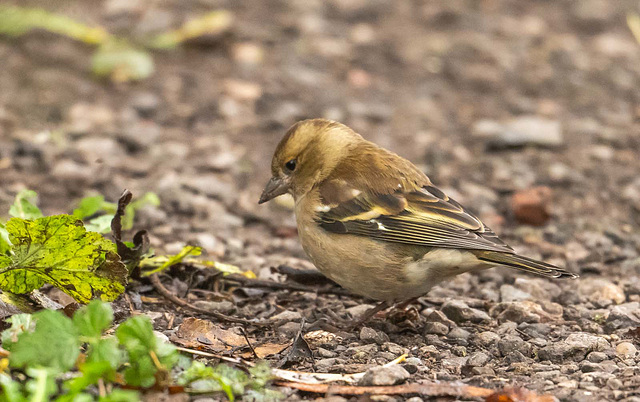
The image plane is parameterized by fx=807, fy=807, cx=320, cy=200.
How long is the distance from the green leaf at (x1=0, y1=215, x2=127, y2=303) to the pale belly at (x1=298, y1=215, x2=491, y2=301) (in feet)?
4.14

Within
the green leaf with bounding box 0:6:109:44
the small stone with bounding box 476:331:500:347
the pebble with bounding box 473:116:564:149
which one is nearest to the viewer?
the small stone with bounding box 476:331:500:347

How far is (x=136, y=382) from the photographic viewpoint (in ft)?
9.65

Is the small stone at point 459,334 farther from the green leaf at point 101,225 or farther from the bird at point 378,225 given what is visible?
the green leaf at point 101,225

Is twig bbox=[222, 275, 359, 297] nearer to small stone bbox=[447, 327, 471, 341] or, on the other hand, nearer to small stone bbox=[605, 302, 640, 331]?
small stone bbox=[447, 327, 471, 341]

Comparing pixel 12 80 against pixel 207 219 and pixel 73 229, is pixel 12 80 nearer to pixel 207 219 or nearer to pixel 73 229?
pixel 207 219

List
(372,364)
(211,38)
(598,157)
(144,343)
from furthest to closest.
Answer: (211,38) < (598,157) < (372,364) < (144,343)

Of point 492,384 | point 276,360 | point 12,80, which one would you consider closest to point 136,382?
point 276,360

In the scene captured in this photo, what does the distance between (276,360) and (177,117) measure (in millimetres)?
4019

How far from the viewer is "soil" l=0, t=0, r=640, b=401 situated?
13.6ft

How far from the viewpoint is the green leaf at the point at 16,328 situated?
9.93 ft

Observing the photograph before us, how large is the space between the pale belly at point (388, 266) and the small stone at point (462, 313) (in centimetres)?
18

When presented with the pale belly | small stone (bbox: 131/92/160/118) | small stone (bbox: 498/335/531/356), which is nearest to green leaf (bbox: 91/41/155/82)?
small stone (bbox: 131/92/160/118)

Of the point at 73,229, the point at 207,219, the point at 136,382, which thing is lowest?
the point at 207,219

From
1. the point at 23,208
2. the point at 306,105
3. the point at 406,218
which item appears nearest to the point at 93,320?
the point at 23,208
